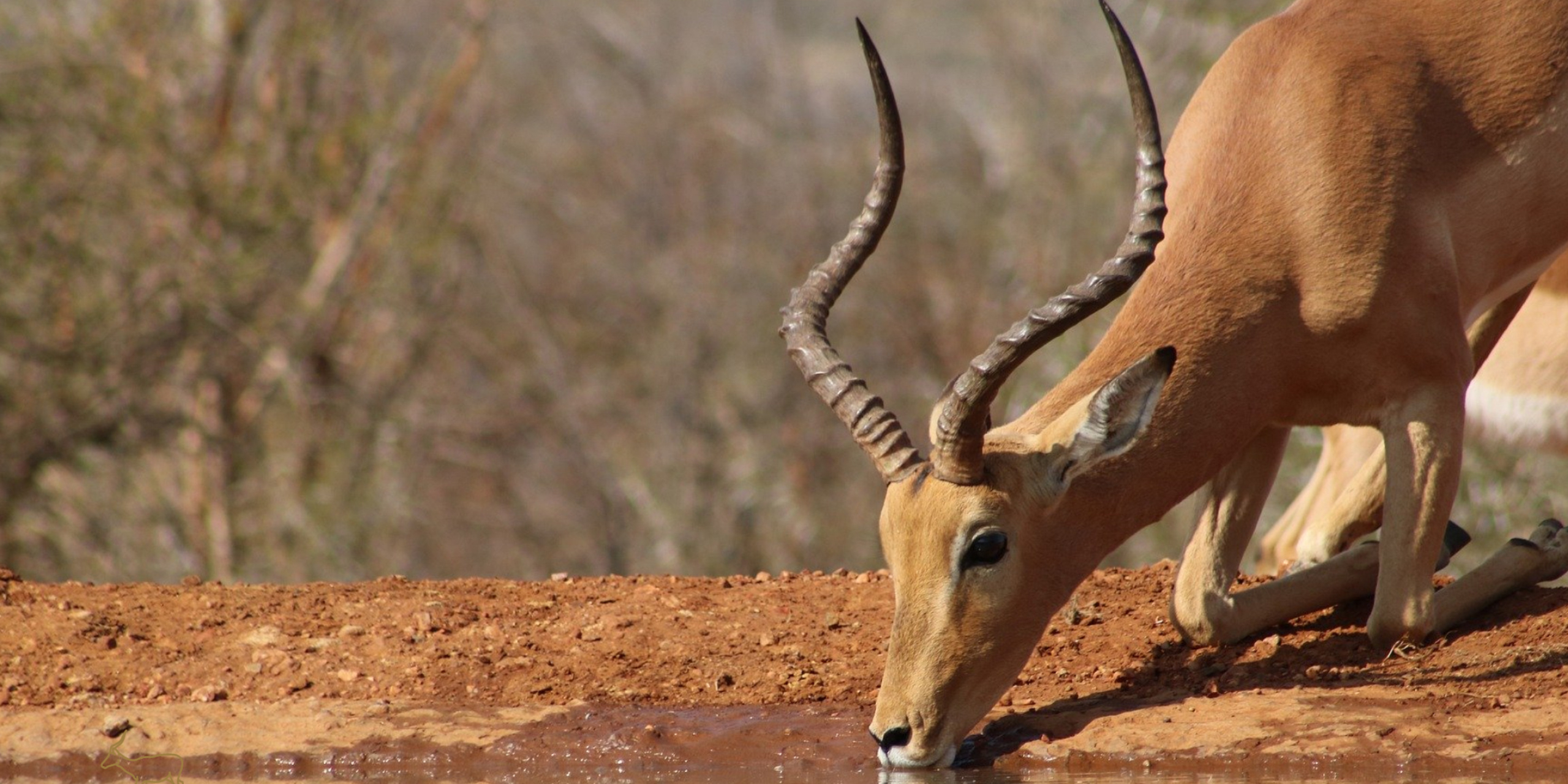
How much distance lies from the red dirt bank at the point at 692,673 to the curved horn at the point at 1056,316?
102cm

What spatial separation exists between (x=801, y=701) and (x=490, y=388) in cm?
1548

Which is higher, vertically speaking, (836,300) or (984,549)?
(836,300)

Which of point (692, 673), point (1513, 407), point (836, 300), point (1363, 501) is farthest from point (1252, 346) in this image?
point (1513, 407)

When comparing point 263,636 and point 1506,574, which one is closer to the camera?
point 1506,574

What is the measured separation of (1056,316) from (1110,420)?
0.41 meters

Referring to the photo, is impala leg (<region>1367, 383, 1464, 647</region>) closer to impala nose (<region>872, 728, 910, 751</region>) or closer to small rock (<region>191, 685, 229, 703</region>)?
impala nose (<region>872, 728, 910, 751</region>)

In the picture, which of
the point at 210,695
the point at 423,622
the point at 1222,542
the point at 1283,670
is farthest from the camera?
the point at 423,622

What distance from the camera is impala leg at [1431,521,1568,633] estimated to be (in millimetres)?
6930

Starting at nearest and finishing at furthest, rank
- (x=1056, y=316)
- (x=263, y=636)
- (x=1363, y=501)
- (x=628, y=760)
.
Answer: (x=1056, y=316), (x=628, y=760), (x=263, y=636), (x=1363, y=501)

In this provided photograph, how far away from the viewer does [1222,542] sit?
7246 mm

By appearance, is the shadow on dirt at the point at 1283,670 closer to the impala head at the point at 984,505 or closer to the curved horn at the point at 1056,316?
the impala head at the point at 984,505

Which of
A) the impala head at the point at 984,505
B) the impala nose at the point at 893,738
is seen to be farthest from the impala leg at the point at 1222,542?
the impala nose at the point at 893,738

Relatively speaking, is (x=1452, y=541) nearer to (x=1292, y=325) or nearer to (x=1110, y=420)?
(x=1292, y=325)

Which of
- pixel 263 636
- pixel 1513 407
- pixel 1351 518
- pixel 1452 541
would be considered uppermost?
pixel 1513 407
